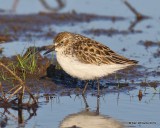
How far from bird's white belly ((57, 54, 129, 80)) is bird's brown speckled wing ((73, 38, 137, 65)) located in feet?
0.23

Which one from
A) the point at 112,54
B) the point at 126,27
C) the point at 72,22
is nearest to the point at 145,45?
the point at 126,27

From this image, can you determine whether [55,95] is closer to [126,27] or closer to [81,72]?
[81,72]

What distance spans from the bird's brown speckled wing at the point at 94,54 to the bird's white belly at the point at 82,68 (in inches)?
2.7

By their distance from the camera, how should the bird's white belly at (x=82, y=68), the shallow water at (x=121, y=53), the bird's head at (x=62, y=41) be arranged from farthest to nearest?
the bird's head at (x=62, y=41) → the bird's white belly at (x=82, y=68) → the shallow water at (x=121, y=53)

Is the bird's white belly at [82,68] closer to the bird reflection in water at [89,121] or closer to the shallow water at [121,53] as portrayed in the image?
the shallow water at [121,53]

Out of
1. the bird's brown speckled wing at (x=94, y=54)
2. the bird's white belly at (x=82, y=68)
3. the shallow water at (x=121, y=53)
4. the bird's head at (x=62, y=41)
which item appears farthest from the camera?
the bird's head at (x=62, y=41)

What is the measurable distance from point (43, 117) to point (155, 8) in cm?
→ 1049

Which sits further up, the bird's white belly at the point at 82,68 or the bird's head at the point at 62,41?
→ the bird's head at the point at 62,41

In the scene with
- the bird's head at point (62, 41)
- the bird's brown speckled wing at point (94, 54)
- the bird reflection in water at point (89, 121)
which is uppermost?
the bird's head at point (62, 41)

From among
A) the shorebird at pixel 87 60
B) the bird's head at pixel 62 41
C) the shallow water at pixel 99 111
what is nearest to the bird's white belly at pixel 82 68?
the shorebird at pixel 87 60

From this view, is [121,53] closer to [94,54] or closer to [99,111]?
[94,54]

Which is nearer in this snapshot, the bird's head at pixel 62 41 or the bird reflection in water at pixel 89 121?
the bird reflection in water at pixel 89 121

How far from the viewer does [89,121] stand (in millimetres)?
9211

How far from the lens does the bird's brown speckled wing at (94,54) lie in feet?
34.6
